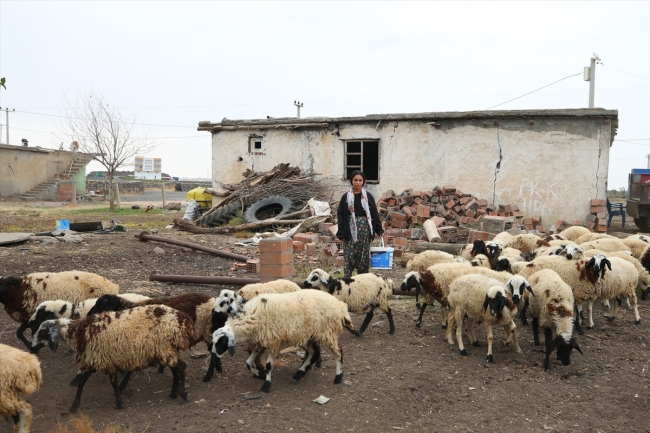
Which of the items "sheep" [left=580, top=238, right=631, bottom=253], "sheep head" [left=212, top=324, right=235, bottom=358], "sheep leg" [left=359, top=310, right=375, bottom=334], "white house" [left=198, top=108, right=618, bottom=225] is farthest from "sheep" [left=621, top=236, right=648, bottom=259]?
"sheep head" [left=212, top=324, right=235, bottom=358]

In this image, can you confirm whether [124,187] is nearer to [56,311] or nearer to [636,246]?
[56,311]

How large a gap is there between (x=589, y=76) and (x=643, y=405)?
2395 centimetres

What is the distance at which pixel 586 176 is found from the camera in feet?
49.9

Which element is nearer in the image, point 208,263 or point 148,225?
point 208,263

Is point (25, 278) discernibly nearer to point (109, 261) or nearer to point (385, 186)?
point (109, 261)

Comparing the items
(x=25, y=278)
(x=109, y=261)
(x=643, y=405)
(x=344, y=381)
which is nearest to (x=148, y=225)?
(x=109, y=261)

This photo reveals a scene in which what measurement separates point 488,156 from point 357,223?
1019 centimetres

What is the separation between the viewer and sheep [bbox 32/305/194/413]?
439cm

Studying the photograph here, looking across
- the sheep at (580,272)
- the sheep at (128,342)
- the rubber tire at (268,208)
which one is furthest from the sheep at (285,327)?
the rubber tire at (268,208)

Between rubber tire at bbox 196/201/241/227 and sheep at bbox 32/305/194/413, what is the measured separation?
1252 cm

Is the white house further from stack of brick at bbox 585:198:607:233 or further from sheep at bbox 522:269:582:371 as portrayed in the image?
sheep at bbox 522:269:582:371

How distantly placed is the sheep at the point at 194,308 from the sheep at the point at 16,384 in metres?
1.11

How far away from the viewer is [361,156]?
57.6ft

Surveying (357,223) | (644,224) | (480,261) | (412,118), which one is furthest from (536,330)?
(644,224)
